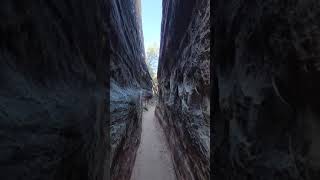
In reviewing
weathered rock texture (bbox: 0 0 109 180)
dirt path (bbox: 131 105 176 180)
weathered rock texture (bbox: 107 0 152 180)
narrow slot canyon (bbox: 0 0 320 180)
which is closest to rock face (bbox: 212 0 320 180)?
narrow slot canyon (bbox: 0 0 320 180)

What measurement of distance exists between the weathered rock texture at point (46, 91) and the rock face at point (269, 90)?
0.93m

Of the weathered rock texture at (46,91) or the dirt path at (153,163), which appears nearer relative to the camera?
the weathered rock texture at (46,91)

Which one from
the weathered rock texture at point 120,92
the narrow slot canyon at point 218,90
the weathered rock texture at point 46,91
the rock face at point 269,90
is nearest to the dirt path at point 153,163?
the weathered rock texture at point 120,92

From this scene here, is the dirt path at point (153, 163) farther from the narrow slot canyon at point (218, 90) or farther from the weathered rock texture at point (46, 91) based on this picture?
the weathered rock texture at point (46, 91)

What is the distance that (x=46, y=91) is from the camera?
1126 mm

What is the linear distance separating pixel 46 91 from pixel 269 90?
992mm

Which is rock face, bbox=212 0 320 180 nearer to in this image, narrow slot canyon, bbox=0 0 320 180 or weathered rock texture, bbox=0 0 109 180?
narrow slot canyon, bbox=0 0 320 180

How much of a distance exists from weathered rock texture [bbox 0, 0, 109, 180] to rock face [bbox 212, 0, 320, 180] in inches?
Result: 36.5

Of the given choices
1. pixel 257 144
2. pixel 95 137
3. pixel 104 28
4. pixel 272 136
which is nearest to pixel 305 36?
pixel 272 136

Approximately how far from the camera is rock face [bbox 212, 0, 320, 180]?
32.9 inches

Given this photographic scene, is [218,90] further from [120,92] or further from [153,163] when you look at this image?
[153,163]

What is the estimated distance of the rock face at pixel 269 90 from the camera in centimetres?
84

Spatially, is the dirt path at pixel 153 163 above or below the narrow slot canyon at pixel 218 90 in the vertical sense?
below

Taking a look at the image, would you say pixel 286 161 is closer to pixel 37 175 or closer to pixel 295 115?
pixel 295 115
